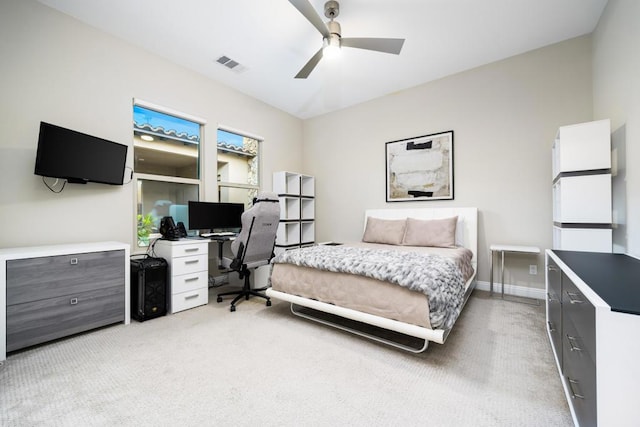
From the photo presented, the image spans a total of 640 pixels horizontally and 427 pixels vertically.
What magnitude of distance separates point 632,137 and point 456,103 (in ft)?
6.55

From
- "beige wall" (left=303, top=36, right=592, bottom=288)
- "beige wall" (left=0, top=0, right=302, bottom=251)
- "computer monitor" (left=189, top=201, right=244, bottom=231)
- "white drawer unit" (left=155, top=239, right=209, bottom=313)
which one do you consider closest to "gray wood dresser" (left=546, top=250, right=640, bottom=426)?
"beige wall" (left=303, top=36, right=592, bottom=288)

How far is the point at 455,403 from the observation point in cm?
144

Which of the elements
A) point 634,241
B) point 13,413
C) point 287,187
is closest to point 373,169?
point 287,187

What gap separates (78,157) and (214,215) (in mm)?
1548

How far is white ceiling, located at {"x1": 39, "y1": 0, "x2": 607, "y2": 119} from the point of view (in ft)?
8.00

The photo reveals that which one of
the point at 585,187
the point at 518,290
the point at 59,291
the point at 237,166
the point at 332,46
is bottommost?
the point at 518,290

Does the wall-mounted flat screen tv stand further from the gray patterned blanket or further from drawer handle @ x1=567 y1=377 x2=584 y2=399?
drawer handle @ x1=567 y1=377 x2=584 y2=399

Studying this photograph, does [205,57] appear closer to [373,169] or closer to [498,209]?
[373,169]

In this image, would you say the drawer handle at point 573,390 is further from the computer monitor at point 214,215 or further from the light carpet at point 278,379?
the computer monitor at point 214,215

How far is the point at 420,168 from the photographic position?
155 inches

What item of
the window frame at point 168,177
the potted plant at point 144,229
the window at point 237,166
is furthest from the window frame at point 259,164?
the potted plant at point 144,229

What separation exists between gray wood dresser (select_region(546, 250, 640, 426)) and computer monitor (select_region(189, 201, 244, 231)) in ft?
11.7

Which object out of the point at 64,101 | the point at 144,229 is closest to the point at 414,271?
the point at 144,229

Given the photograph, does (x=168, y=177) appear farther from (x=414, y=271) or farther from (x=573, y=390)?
(x=573, y=390)
